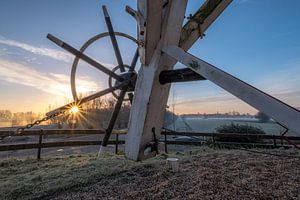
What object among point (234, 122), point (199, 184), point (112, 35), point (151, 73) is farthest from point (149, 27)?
point (234, 122)

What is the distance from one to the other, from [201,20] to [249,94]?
42.0 inches

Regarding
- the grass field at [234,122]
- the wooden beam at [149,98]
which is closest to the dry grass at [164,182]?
the grass field at [234,122]

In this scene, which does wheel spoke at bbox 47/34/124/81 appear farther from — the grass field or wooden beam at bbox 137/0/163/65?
the grass field

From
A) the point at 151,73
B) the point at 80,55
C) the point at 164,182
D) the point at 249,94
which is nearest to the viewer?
the point at 249,94

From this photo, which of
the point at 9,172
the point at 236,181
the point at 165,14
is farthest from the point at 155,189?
the point at 9,172

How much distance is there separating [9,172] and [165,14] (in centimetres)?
452

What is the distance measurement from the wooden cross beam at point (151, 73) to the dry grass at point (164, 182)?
118cm

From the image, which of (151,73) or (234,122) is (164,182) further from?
(234,122)

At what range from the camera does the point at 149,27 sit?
1.40m

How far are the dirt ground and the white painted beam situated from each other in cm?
172

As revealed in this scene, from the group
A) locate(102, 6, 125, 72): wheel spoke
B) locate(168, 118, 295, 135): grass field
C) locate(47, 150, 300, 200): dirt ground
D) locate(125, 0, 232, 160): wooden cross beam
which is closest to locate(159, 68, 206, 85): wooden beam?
locate(125, 0, 232, 160): wooden cross beam

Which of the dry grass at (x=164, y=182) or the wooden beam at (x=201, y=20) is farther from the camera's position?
the dry grass at (x=164, y=182)

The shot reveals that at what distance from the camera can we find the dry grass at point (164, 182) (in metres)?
2.41

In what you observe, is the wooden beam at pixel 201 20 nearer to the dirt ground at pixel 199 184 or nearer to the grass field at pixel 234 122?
the grass field at pixel 234 122
